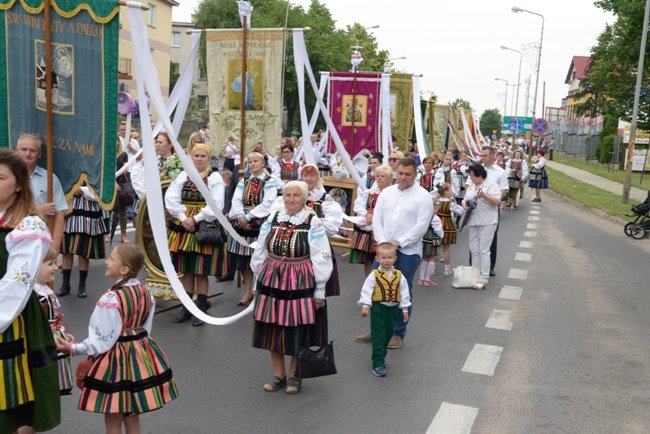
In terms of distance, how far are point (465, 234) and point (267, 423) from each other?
11288 millimetres

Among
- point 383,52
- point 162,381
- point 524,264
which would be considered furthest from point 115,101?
point 383,52

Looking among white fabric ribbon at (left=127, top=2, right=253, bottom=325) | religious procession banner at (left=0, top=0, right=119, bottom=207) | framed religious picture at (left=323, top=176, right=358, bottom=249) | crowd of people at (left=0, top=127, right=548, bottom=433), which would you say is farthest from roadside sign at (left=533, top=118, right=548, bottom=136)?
religious procession banner at (left=0, top=0, right=119, bottom=207)

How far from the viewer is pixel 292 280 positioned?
5434 millimetres

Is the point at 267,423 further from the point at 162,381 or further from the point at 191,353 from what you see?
the point at 191,353

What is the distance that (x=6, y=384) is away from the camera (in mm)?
3189

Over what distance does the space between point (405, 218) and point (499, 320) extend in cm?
217

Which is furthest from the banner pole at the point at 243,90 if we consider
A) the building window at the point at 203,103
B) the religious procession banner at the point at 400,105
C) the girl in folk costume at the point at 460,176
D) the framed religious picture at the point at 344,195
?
the building window at the point at 203,103

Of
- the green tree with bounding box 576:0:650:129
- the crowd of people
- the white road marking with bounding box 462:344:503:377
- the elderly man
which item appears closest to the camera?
the crowd of people

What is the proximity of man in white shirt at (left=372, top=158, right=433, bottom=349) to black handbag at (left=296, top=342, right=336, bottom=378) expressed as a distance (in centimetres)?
142

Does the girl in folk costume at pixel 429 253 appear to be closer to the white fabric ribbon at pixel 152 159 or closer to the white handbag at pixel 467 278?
the white handbag at pixel 467 278

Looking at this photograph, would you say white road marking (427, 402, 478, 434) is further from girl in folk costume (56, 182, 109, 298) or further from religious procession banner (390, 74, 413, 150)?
religious procession banner (390, 74, 413, 150)

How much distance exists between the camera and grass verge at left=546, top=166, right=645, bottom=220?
68.7ft

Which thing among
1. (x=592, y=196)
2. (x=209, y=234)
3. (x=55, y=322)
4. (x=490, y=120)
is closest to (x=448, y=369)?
(x=209, y=234)

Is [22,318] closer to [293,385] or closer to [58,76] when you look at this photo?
[58,76]
